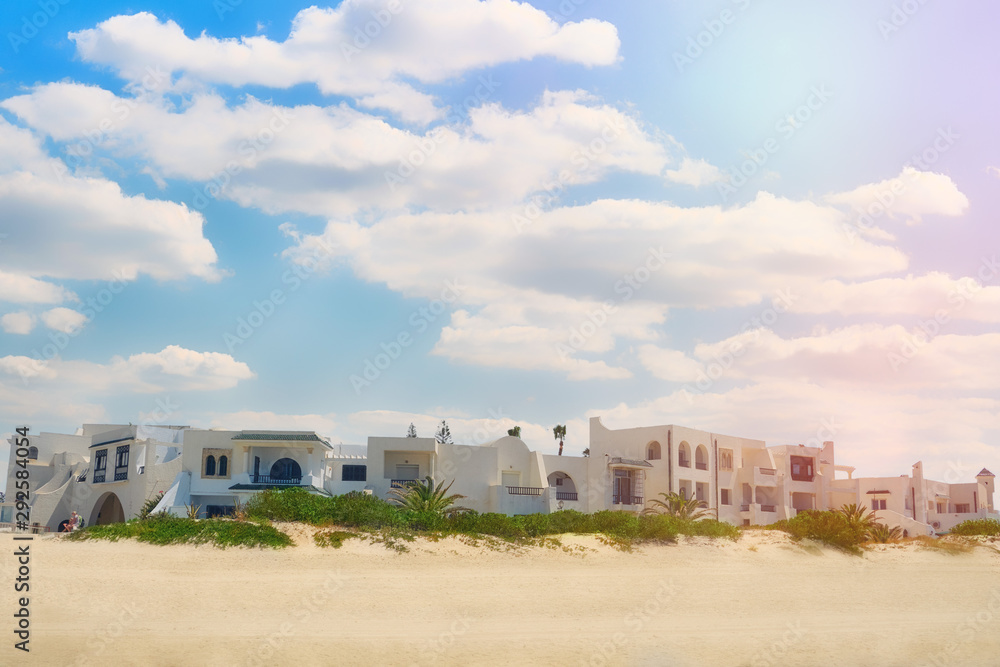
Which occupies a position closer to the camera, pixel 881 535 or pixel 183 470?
pixel 881 535

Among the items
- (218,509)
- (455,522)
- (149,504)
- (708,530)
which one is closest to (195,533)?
(455,522)

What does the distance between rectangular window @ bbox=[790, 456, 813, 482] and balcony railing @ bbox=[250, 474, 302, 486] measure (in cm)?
3629

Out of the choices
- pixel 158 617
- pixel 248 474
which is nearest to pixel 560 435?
pixel 248 474

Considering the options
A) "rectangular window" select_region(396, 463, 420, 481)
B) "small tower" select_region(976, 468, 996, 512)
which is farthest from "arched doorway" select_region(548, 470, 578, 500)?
"small tower" select_region(976, 468, 996, 512)

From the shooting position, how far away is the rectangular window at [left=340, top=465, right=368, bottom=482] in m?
46.6

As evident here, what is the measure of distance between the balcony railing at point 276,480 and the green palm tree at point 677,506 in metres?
18.5

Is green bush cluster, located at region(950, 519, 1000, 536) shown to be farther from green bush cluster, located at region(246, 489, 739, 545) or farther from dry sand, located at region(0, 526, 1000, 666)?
green bush cluster, located at region(246, 489, 739, 545)

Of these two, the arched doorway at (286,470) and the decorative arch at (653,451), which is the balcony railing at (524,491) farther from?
the arched doorway at (286,470)

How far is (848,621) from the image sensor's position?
25.0 m

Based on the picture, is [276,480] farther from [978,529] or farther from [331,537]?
[978,529]

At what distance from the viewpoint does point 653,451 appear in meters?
53.1

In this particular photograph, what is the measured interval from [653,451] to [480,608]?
31011mm

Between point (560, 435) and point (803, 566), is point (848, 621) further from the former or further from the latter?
point (560, 435)

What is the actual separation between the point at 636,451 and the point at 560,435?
17.4 meters
